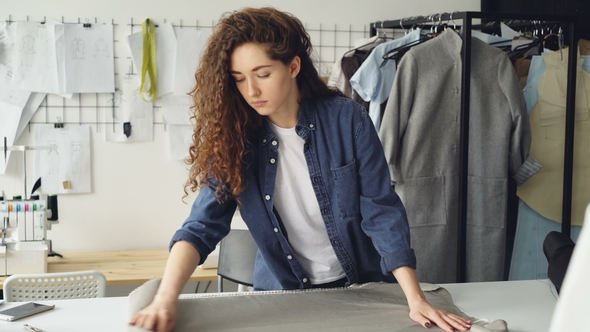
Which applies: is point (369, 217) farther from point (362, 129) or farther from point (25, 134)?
point (25, 134)

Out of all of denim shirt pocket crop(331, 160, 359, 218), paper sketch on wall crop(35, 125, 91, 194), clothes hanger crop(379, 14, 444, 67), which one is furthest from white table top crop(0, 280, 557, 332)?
paper sketch on wall crop(35, 125, 91, 194)

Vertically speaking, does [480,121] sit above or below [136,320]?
above

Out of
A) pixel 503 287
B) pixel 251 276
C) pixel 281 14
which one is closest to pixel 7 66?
pixel 251 276

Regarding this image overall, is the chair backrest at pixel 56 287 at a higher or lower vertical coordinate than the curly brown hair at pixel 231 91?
lower

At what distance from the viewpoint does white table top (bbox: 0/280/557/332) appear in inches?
55.9

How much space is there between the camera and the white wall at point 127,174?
2896 mm

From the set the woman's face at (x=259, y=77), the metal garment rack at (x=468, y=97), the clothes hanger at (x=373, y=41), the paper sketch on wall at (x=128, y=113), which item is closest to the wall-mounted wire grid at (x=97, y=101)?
the paper sketch on wall at (x=128, y=113)

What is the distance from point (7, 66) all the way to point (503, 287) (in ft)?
7.62

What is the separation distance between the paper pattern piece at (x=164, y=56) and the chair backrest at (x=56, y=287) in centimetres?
117

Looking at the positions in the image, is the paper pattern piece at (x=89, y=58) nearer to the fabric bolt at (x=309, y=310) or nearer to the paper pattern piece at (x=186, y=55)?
the paper pattern piece at (x=186, y=55)

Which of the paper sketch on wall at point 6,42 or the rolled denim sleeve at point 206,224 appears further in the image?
the paper sketch on wall at point 6,42

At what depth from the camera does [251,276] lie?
2201 mm

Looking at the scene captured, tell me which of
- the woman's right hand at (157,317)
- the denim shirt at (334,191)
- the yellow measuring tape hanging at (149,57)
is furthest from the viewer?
the yellow measuring tape hanging at (149,57)

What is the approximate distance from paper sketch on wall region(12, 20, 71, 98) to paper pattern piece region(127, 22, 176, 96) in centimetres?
36
